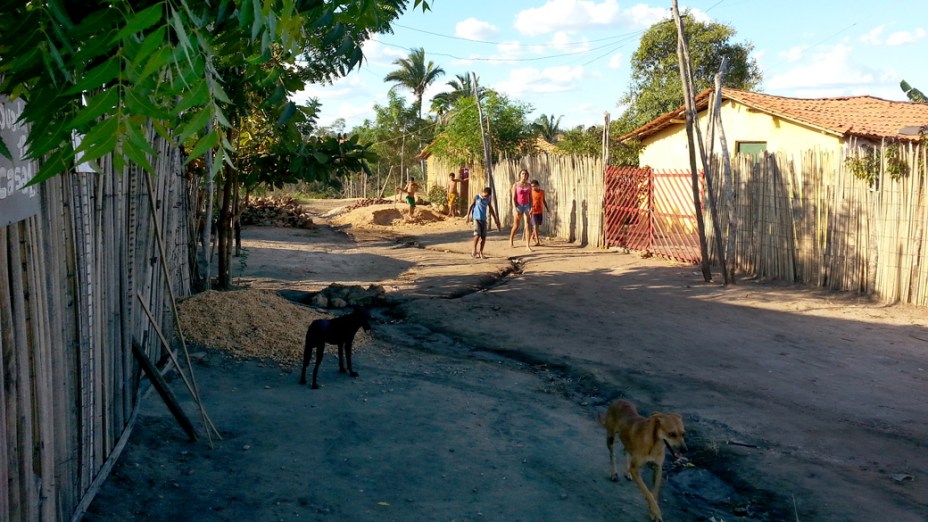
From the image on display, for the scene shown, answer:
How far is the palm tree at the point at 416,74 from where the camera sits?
1956 inches

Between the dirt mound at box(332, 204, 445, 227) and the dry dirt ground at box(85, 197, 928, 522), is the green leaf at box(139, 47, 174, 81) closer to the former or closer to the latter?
the dry dirt ground at box(85, 197, 928, 522)

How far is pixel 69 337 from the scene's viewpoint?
3885 millimetres

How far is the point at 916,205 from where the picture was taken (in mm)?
10375

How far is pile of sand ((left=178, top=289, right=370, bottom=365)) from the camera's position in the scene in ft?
25.6

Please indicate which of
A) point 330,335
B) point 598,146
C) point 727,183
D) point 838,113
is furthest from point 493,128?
point 330,335

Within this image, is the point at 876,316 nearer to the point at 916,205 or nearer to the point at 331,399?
the point at 916,205

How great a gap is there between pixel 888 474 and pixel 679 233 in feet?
35.1

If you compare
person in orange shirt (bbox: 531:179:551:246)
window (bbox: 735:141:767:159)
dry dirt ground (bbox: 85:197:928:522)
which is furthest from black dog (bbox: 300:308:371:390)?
window (bbox: 735:141:767:159)

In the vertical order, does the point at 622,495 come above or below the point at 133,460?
below

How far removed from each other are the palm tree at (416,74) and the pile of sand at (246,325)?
41701 millimetres

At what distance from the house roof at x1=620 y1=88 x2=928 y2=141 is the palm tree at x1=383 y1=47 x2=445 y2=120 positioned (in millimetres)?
30502

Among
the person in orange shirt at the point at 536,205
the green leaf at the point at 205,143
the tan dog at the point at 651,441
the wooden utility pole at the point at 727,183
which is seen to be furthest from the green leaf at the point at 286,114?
the person in orange shirt at the point at 536,205

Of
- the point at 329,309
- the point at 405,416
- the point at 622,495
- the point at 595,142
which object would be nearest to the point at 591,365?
the point at 405,416

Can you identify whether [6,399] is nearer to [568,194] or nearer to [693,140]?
[693,140]
